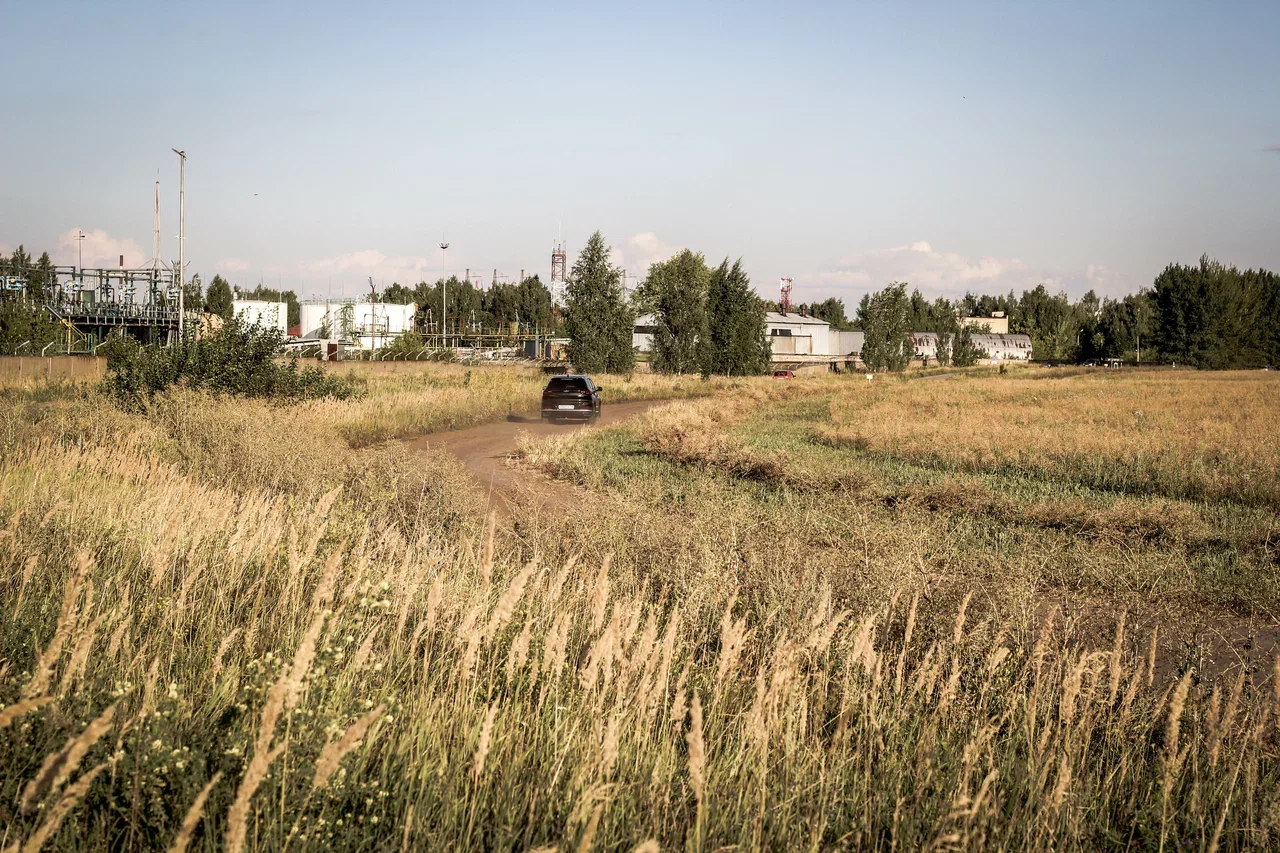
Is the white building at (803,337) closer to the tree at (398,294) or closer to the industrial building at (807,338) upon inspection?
the industrial building at (807,338)

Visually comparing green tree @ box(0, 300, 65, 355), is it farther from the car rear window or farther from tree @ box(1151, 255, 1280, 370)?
tree @ box(1151, 255, 1280, 370)

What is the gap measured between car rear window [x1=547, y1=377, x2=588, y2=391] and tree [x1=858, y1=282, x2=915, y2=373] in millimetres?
56161

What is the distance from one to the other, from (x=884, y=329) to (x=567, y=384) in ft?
190

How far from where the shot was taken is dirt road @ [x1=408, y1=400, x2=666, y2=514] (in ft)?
43.6

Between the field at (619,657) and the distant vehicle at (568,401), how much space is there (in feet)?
43.7

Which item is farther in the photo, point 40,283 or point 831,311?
point 831,311

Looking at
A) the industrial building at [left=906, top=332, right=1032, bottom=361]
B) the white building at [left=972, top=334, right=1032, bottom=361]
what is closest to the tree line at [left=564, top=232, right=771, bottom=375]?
the industrial building at [left=906, top=332, right=1032, bottom=361]

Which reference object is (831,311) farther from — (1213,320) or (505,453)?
(505,453)

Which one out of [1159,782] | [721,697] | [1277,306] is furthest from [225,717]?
[1277,306]

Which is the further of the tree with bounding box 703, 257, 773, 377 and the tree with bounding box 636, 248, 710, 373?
the tree with bounding box 703, 257, 773, 377

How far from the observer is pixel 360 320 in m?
89.4

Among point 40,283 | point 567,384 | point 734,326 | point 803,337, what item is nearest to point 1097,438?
point 567,384

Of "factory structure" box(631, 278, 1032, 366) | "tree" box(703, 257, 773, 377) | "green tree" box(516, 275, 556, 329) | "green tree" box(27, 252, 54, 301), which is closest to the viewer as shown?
"green tree" box(27, 252, 54, 301)

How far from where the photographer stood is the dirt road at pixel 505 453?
13302 mm
